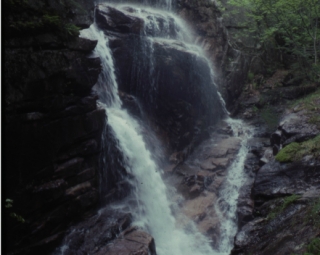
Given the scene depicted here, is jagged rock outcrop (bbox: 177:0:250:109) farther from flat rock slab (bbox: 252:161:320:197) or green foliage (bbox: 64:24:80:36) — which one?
green foliage (bbox: 64:24:80:36)

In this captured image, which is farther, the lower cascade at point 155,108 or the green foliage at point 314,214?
the lower cascade at point 155,108

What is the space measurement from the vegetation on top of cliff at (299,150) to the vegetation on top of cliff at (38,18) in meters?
8.70

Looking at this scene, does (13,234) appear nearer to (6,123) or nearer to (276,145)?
(6,123)

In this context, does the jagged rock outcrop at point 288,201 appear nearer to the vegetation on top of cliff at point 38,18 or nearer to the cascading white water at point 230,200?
the cascading white water at point 230,200

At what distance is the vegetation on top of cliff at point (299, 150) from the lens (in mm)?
9808

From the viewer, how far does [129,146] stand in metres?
11.8

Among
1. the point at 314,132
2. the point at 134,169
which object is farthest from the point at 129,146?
the point at 314,132

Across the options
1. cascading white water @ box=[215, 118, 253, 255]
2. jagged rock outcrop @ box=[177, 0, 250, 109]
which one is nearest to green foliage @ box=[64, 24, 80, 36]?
cascading white water @ box=[215, 118, 253, 255]

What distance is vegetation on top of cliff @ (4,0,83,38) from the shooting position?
7273 millimetres

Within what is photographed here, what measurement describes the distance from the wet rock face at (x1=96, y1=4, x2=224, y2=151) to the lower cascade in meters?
0.05

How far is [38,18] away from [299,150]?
9937mm

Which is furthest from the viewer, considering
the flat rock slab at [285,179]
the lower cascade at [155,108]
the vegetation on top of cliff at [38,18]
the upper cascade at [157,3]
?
the upper cascade at [157,3]

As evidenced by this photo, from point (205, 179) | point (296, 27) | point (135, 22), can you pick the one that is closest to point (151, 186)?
point (205, 179)

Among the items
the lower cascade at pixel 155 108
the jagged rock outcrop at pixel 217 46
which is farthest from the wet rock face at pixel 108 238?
the jagged rock outcrop at pixel 217 46
